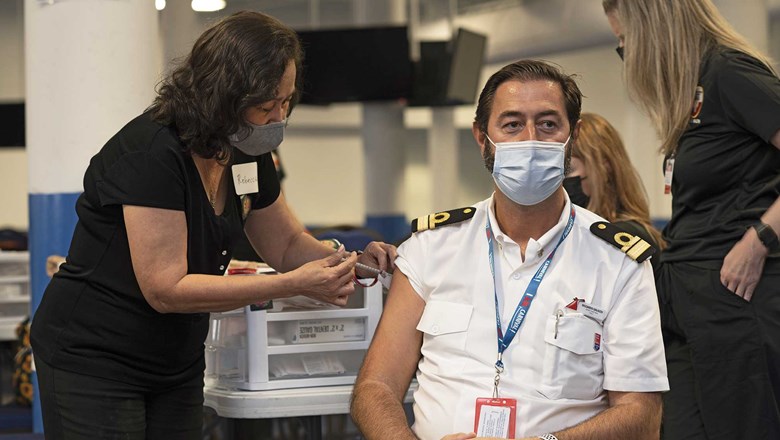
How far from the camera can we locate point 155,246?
1.90m

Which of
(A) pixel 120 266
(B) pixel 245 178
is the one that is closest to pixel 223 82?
(B) pixel 245 178

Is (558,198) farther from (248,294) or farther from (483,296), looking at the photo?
(248,294)

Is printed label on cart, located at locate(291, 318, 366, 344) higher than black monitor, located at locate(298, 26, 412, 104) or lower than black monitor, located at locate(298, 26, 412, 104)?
lower

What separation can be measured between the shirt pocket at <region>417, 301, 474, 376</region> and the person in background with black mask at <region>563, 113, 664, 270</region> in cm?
93

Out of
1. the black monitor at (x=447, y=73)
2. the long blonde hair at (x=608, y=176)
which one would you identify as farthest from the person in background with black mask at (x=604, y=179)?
the black monitor at (x=447, y=73)

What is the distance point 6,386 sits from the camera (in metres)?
6.00

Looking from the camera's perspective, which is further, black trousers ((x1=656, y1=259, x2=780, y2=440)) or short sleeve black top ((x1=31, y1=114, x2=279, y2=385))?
black trousers ((x1=656, y1=259, x2=780, y2=440))

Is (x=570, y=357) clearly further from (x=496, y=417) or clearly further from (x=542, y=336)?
(x=496, y=417)

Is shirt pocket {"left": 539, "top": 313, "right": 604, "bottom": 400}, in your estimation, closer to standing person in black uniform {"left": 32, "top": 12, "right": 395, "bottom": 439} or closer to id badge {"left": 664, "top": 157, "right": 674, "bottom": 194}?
standing person in black uniform {"left": 32, "top": 12, "right": 395, "bottom": 439}

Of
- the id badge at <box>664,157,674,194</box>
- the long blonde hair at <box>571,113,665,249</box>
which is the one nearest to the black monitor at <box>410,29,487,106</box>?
the long blonde hair at <box>571,113,665,249</box>

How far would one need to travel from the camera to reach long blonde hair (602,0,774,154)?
2443 millimetres

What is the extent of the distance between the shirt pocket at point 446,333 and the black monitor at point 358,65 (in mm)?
6558

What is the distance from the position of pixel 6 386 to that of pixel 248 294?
4674 mm

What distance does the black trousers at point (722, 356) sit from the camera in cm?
235
